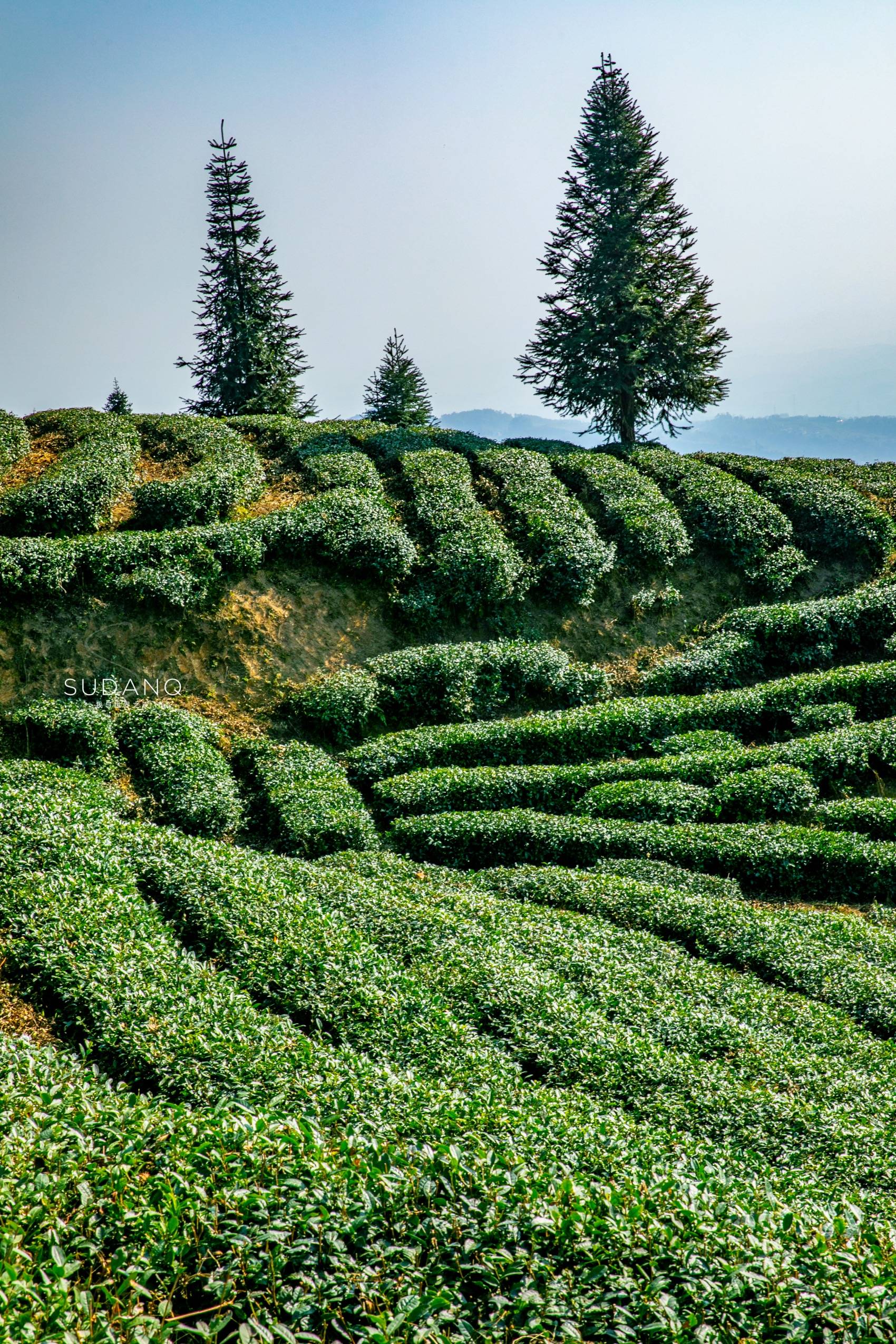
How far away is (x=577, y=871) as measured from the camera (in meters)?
14.6

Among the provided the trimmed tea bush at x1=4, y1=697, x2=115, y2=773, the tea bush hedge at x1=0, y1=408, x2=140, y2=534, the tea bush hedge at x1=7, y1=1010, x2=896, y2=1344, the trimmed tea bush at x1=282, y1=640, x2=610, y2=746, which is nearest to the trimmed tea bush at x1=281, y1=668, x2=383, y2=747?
the trimmed tea bush at x1=282, y1=640, x2=610, y2=746

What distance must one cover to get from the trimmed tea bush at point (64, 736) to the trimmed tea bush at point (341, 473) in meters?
10.4

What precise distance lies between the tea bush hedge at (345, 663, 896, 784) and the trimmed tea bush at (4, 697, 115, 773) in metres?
5.02

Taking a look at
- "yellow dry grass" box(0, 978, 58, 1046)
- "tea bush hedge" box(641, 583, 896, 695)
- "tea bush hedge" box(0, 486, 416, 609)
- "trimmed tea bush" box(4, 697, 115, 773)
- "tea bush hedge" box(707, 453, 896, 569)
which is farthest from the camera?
"tea bush hedge" box(707, 453, 896, 569)

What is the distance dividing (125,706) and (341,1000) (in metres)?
11.0

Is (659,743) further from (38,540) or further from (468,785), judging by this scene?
(38,540)

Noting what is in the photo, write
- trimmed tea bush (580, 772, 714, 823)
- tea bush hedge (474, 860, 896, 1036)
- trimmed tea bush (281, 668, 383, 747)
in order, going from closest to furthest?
1. tea bush hedge (474, 860, 896, 1036)
2. trimmed tea bush (580, 772, 714, 823)
3. trimmed tea bush (281, 668, 383, 747)

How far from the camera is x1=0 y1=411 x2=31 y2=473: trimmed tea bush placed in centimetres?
2384

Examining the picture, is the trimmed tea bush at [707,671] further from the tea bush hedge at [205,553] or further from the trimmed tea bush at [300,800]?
the trimmed tea bush at [300,800]

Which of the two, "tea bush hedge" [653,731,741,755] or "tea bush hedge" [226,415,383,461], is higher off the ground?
"tea bush hedge" [226,415,383,461]

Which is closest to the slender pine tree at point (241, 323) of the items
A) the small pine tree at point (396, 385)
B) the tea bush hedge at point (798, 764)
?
the small pine tree at point (396, 385)

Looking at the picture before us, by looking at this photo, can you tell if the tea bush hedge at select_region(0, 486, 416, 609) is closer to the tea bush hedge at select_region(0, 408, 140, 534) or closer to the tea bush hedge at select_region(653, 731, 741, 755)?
the tea bush hedge at select_region(0, 408, 140, 534)

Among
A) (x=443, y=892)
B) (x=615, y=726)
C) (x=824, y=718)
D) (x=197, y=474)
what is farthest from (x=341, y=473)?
(x=443, y=892)

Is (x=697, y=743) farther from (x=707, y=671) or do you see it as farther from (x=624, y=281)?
(x=624, y=281)
